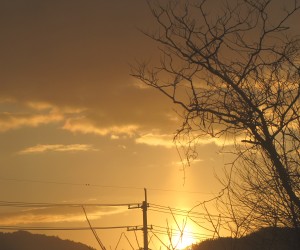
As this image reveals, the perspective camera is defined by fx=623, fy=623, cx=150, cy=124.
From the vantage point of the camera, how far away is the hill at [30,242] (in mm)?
103875

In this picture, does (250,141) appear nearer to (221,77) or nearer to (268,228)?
(221,77)

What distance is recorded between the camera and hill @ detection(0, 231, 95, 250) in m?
104

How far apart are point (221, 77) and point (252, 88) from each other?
0.59 metres

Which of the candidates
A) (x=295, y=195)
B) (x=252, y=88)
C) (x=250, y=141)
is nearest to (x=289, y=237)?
(x=295, y=195)

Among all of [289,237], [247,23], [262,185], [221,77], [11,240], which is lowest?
[289,237]

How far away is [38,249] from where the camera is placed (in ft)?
361

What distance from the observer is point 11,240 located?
105 m

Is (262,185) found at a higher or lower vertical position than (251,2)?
lower

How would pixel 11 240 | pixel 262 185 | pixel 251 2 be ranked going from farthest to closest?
pixel 11 240
pixel 262 185
pixel 251 2

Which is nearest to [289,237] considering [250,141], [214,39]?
[250,141]

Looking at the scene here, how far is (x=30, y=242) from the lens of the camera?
11025 centimetres

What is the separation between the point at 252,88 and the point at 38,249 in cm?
10579

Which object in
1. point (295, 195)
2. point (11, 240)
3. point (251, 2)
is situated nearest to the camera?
point (295, 195)

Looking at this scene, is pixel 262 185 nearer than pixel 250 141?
No
